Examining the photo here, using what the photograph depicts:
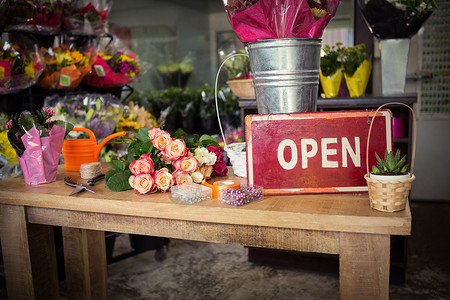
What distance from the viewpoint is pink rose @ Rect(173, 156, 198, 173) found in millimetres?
1366

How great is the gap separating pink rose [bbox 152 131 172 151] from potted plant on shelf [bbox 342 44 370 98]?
1.80 meters

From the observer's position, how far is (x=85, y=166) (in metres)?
1.59

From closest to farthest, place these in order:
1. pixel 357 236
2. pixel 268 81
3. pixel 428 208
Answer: pixel 357 236 → pixel 268 81 → pixel 428 208

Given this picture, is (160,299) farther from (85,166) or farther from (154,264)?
(85,166)

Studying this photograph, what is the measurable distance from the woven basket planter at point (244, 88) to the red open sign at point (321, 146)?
4.34 ft

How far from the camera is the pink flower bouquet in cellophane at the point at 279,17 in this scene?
126cm

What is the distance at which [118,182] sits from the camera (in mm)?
1403

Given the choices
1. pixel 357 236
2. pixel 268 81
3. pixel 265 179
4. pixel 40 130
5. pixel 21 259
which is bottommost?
pixel 21 259

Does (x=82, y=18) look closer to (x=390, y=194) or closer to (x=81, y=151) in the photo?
(x=81, y=151)

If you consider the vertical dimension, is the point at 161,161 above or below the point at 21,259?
above

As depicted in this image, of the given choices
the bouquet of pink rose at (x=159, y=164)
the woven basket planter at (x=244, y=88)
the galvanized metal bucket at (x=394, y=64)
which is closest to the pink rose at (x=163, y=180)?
the bouquet of pink rose at (x=159, y=164)

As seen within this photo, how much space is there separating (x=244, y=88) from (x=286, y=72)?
1.31 metres

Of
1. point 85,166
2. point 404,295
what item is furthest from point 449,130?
point 85,166

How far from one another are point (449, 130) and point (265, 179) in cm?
369
